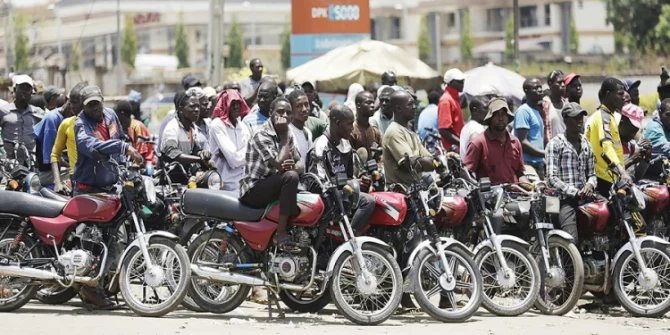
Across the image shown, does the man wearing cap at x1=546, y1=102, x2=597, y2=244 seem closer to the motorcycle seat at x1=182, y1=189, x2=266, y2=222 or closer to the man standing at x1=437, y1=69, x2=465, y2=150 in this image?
the motorcycle seat at x1=182, y1=189, x2=266, y2=222

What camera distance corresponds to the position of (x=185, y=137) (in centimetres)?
1259

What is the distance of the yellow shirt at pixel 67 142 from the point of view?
11.4m

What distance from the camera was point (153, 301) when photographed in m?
10.8

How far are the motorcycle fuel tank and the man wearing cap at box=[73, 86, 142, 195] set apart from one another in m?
0.26

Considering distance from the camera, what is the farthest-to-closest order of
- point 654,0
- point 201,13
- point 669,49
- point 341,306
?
point 201,13 → point 654,0 → point 669,49 → point 341,306

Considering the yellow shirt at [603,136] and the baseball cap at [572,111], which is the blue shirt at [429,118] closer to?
the yellow shirt at [603,136]

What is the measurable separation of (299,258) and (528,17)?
75.4m

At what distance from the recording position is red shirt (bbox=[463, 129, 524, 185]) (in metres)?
11.7

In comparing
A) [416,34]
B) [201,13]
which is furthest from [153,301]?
[201,13]

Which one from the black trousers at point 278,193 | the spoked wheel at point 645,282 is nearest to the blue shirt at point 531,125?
the spoked wheel at point 645,282

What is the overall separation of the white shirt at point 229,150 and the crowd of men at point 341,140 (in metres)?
0.01

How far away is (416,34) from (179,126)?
76995mm

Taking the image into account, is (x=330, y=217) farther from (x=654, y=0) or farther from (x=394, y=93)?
(x=654, y=0)

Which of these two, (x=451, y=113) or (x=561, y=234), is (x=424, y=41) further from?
(x=561, y=234)
